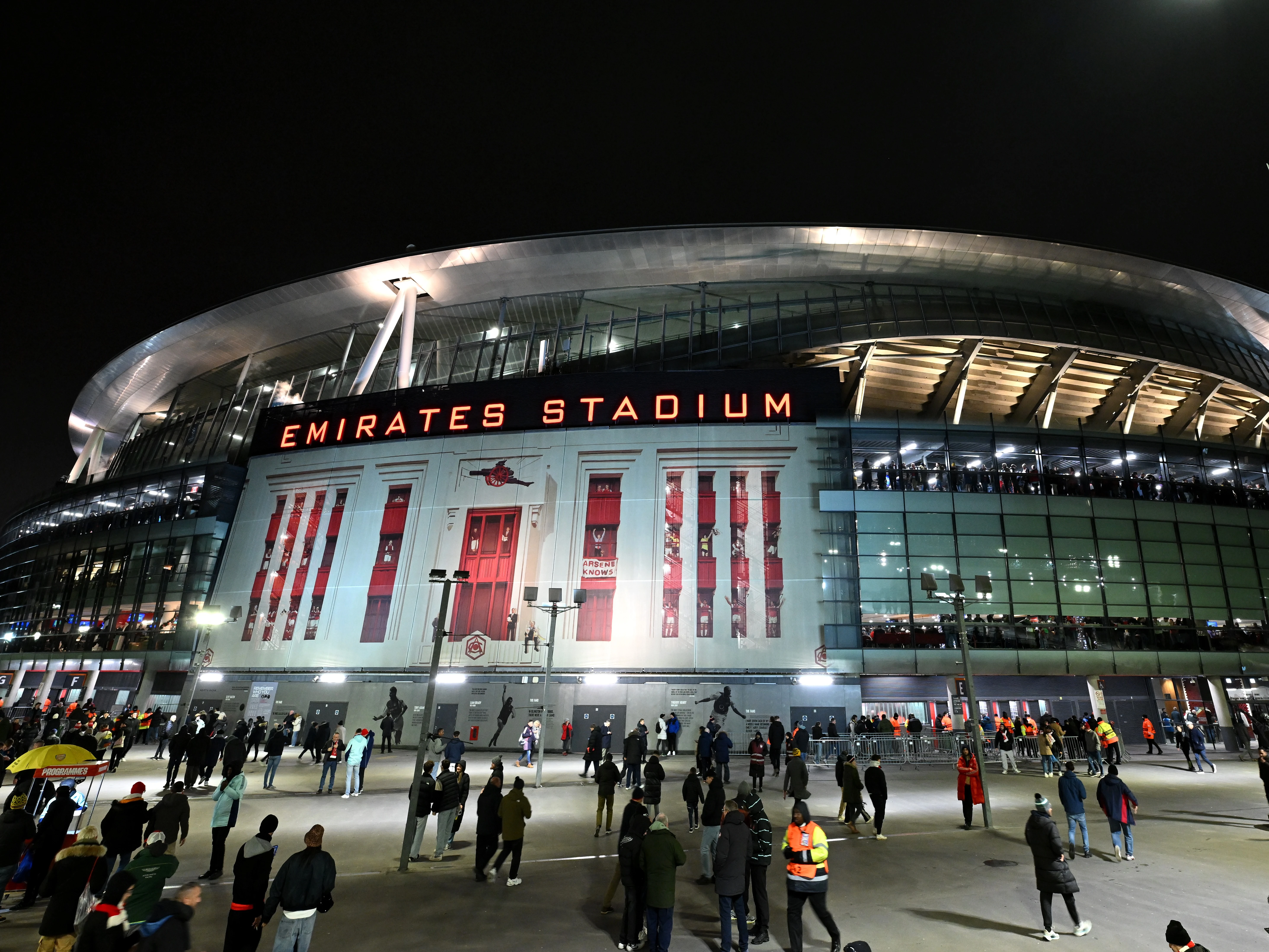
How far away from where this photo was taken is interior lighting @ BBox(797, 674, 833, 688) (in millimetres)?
29422

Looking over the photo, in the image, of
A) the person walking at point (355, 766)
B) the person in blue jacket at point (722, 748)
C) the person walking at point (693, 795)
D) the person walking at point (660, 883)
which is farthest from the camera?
the person in blue jacket at point (722, 748)

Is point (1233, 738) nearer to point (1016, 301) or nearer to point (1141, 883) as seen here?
point (1016, 301)

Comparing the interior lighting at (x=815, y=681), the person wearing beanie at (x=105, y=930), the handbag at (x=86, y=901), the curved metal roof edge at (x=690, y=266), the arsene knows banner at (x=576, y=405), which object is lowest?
the handbag at (x=86, y=901)

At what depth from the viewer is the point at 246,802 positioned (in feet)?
55.6

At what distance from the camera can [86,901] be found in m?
8.50

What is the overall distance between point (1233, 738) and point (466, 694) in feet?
121

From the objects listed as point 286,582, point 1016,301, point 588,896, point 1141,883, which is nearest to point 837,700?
point 1141,883

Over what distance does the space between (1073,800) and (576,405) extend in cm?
2822

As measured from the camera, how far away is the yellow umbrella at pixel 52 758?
998 cm

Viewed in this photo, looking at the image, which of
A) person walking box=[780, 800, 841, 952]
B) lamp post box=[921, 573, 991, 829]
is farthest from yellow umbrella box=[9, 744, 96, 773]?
lamp post box=[921, 573, 991, 829]

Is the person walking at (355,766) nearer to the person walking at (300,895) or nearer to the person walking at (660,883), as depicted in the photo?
the person walking at (300,895)

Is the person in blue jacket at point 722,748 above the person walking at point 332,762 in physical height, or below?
above

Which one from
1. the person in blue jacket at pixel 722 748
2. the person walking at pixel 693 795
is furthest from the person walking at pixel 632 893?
the person in blue jacket at pixel 722 748

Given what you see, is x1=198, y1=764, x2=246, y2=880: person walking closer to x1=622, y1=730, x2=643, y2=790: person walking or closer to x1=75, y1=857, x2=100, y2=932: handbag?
x1=75, y1=857, x2=100, y2=932: handbag
